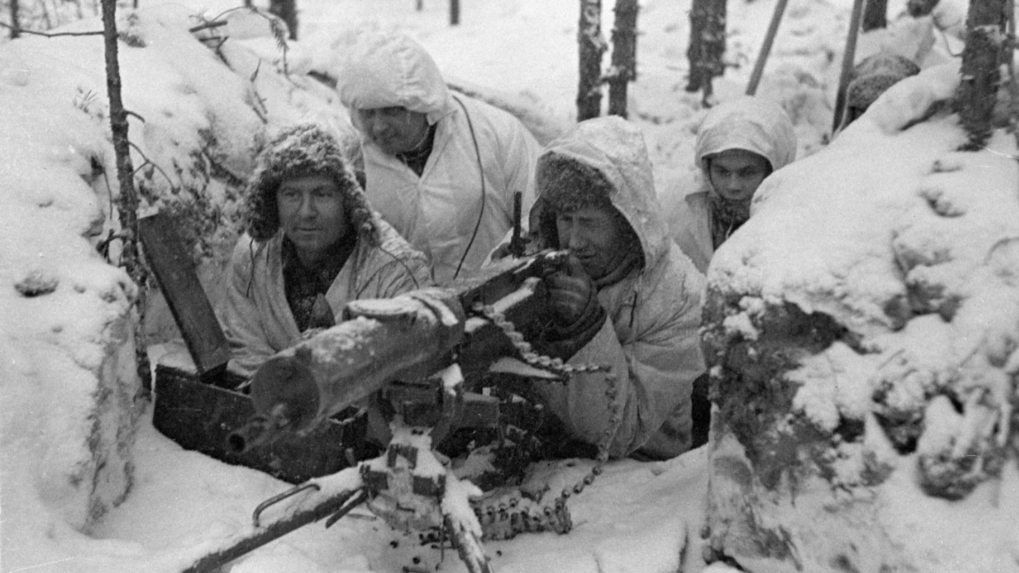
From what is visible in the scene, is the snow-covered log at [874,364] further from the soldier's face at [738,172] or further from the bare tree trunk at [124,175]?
the bare tree trunk at [124,175]

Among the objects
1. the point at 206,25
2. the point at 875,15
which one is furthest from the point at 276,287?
the point at 875,15

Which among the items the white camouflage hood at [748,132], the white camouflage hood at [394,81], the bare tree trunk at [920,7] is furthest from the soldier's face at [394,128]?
the bare tree trunk at [920,7]

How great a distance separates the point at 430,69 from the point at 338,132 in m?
1.22

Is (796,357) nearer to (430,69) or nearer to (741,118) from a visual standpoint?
(741,118)

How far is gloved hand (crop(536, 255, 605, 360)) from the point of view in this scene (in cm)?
287

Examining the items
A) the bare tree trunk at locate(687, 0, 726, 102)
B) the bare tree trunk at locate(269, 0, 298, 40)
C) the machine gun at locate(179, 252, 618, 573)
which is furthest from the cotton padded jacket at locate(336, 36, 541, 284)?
the bare tree trunk at locate(687, 0, 726, 102)

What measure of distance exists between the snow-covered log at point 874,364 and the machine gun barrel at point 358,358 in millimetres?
719

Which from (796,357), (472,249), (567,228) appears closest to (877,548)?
(796,357)

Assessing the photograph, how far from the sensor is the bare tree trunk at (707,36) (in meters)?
10.7

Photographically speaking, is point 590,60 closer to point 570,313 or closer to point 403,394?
point 570,313

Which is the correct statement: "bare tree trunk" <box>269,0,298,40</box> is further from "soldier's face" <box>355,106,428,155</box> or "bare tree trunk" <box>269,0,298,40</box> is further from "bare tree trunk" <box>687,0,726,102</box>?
"soldier's face" <box>355,106,428,155</box>

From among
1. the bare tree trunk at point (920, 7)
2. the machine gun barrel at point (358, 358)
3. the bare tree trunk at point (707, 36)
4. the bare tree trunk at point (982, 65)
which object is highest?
the bare tree trunk at point (982, 65)

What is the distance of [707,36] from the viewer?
35.4 ft

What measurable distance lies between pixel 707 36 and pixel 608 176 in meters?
8.26
